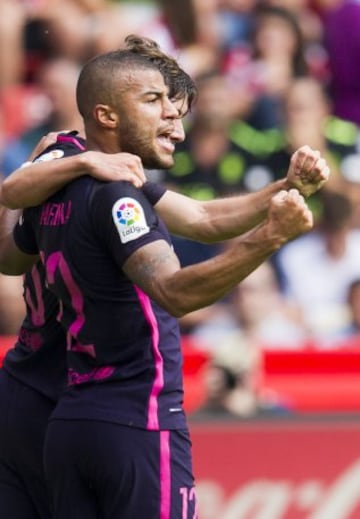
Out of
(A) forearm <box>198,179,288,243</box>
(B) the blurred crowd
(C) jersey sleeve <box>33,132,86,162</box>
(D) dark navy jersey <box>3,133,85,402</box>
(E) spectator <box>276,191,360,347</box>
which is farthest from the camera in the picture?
(E) spectator <box>276,191,360,347</box>

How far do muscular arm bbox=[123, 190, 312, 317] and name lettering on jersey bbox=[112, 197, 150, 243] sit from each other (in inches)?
3.8

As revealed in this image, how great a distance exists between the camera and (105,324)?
4.05 m

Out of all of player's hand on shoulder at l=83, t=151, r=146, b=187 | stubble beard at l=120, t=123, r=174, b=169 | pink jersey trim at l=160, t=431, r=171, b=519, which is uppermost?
stubble beard at l=120, t=123, r=174, b=169

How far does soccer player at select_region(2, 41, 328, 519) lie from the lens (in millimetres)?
4008

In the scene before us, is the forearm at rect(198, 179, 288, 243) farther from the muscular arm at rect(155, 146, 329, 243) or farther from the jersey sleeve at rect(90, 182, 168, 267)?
the jersey sleeve at rect(90, 182, 168, 267)

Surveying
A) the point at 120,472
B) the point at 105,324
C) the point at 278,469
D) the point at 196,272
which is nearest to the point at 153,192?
the point at 105,324

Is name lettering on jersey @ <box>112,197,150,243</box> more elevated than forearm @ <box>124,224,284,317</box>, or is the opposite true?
name lettering on jersey @ <box>112,197,150,243</box>

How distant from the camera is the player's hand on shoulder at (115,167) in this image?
399 centimetres

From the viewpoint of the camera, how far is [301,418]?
665 centimetres

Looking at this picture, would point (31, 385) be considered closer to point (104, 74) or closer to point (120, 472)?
point (120, 472)

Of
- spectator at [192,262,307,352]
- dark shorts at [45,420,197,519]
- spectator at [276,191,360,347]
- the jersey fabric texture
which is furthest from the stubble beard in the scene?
spectator at [276,191,360,347]

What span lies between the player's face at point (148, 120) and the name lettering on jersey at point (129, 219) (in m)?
0.29

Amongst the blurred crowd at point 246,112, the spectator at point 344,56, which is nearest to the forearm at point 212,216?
the blurred crowd at point 246,112

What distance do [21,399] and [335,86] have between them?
16.0 ft
